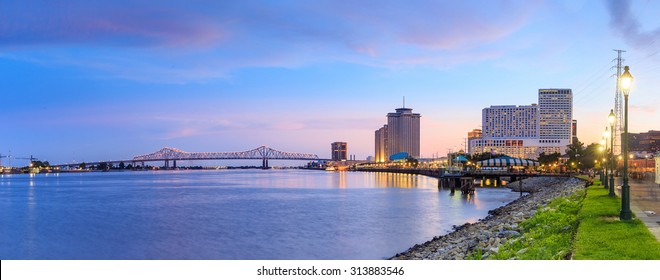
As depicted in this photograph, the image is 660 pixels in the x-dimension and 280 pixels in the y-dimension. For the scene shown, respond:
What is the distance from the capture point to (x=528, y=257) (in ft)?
37.2

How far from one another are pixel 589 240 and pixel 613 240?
0.40m

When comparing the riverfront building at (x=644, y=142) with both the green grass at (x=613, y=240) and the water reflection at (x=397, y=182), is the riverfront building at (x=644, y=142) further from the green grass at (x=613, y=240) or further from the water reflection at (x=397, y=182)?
the green grass at (x=613, y=240)

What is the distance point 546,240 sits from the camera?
41.1ft

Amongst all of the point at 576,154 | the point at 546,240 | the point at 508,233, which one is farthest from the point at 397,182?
the point at 546,240

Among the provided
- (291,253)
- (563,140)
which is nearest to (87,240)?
(291,253)

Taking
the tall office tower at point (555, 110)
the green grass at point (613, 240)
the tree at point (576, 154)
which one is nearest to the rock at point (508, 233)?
the green grass at point (613, 240)

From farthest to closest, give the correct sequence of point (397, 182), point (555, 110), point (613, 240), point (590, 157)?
point (555, 110) < point (397, 182) < point (590, 157) < point (613, 240)

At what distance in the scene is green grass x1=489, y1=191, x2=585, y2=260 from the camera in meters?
11.1

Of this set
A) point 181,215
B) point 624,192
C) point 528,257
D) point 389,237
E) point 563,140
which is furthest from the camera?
point 563,140

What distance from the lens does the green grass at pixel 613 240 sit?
909 centimetres

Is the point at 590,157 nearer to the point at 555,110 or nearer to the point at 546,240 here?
the point at 546,240

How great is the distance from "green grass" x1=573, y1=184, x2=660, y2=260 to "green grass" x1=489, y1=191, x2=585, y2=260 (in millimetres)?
320
